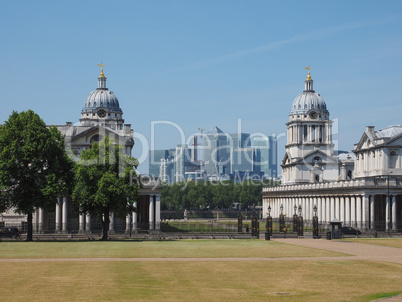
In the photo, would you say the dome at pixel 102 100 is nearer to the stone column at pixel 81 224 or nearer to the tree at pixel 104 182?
the stone column at pixel 81 224

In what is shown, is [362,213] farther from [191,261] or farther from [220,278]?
[220,278]

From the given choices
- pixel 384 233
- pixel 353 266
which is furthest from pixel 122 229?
pixel 353 266


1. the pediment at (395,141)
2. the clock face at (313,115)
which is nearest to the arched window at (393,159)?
the pediment at (395,141)

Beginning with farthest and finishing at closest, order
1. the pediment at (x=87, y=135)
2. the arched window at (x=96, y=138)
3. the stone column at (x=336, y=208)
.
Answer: the stone column at (x=336, y=208) → the arched window at (x=96, y=138) → the pediment at (x=87, y=135)

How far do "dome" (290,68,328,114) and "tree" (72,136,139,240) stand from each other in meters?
108

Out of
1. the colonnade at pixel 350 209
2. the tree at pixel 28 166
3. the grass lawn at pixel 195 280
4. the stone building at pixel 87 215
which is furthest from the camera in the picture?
the colonnade at pixel 350 209

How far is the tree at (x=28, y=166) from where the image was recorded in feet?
259

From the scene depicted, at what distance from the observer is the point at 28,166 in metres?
80.5

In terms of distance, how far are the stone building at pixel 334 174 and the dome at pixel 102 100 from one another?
44.8 metres

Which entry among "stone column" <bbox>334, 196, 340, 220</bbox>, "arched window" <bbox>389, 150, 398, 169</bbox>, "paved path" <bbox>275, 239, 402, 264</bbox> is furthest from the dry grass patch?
"arched window" <bbox>389, 150, 398, 169</bbox>

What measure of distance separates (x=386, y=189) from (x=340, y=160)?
6328 cm

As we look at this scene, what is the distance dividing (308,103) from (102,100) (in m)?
51.8

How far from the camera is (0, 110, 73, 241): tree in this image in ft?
259

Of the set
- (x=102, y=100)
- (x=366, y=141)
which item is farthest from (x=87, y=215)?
(x=102, y=100)
